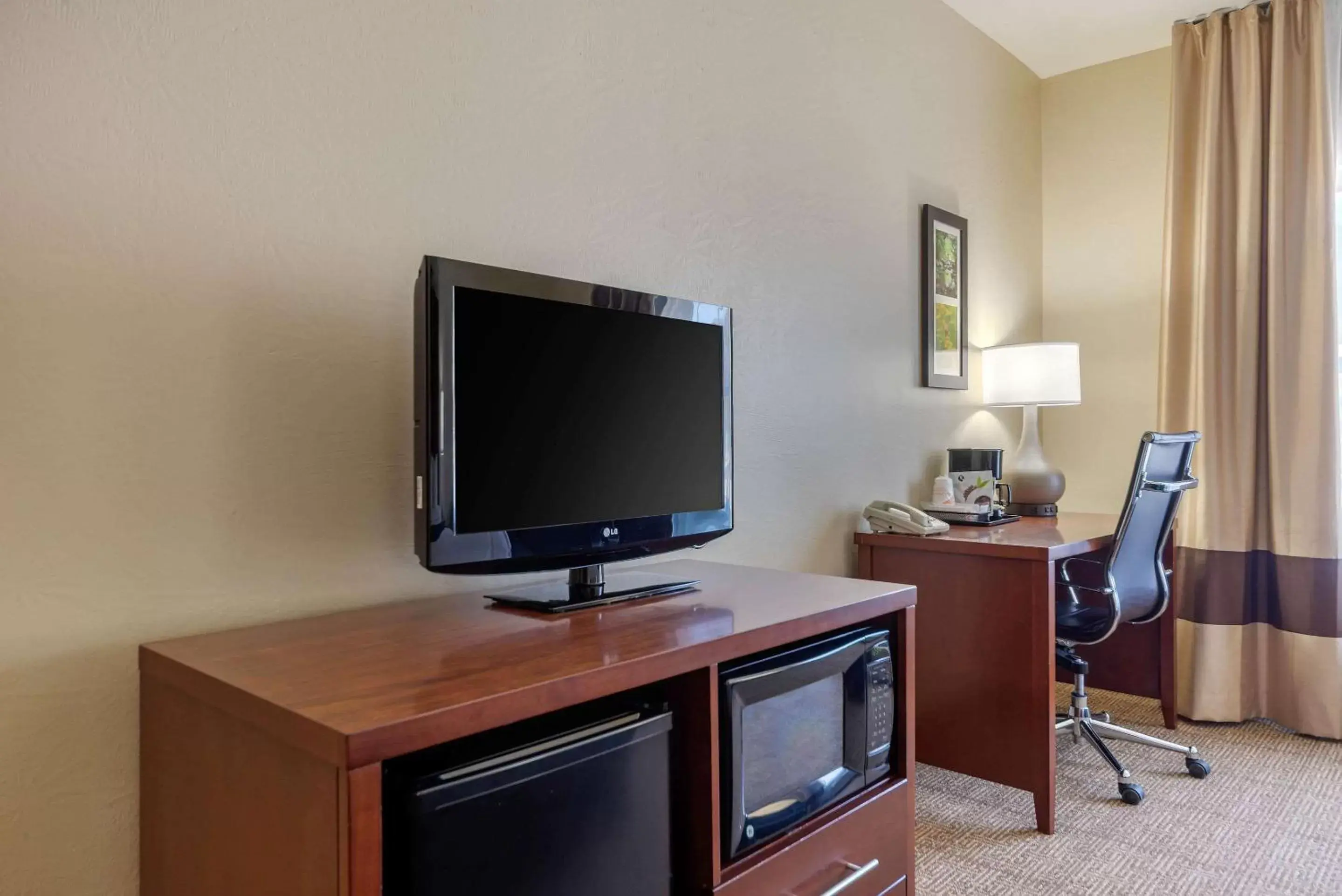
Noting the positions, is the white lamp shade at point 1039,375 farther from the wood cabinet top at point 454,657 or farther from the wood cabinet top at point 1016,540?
the wood cabinet top at point 454,657

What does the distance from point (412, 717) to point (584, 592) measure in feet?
2.14

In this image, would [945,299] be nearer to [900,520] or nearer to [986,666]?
[900,520]

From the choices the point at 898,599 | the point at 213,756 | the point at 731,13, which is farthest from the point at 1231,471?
the point at 213,756

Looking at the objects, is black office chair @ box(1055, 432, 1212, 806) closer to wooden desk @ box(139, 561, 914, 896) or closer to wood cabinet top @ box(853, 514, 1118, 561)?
wood cabinet top @ box(853, 514, 1118, 561)

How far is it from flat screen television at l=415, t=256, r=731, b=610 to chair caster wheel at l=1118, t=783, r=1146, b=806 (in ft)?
4.79

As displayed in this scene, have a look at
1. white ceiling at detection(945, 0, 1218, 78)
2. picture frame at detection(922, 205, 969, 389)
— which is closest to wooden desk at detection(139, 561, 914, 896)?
picture frame at detection(922, 205, 969, 389)

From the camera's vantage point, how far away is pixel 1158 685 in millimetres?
3012

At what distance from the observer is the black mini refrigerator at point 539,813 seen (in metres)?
0.90

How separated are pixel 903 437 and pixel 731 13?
1.38 meters

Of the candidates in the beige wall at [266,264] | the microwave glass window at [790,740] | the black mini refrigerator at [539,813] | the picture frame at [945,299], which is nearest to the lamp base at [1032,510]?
the picture frame at [945,299]

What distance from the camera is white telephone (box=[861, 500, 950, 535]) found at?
→ 245 centimetres

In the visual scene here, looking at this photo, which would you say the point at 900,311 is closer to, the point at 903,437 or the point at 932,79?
the point at 903,437

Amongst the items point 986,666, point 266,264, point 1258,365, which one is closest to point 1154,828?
point 986,666

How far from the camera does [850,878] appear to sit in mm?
1453
